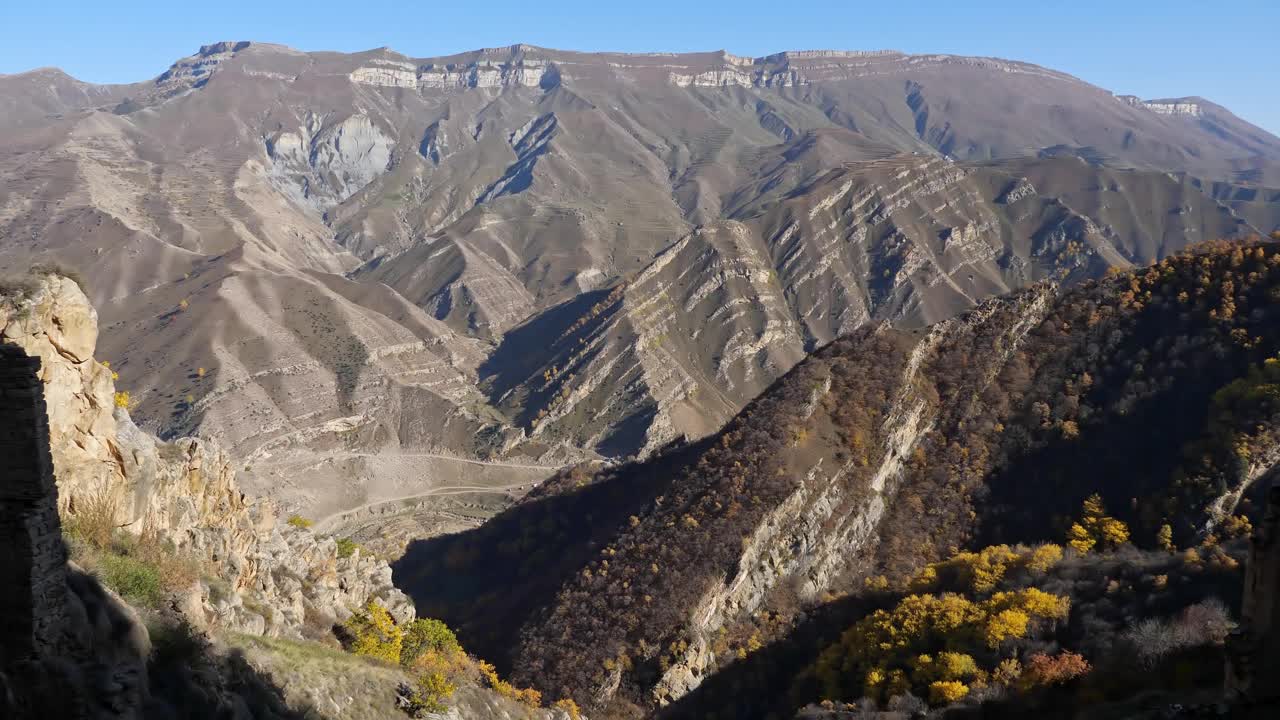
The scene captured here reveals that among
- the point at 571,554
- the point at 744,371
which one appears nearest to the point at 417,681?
the point at 571,554

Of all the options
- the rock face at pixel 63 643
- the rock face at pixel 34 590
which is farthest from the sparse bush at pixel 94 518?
the rock face at pixel 34 590

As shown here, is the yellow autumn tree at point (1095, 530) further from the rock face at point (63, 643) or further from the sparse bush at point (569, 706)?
the rock face at point (63, 643)

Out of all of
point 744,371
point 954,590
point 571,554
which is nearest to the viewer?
point 954,590

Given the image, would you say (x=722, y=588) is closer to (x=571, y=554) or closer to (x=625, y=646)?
(x=625, y=646)

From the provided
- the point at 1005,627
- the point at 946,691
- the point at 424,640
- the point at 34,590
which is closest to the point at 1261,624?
the point at 946,691

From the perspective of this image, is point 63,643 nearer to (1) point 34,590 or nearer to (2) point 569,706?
(1) point 34,590

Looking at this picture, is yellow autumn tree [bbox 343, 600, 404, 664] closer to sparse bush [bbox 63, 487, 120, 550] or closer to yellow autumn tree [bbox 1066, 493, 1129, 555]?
sparse bush [bbox 63, 487, 120, 550]
